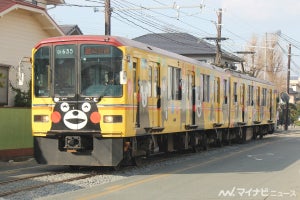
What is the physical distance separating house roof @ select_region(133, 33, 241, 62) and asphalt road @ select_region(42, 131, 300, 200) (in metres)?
45.3

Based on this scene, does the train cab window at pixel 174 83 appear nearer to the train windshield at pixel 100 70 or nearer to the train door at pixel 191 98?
the train door at pixel 191 98

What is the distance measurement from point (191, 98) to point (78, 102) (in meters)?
5.93

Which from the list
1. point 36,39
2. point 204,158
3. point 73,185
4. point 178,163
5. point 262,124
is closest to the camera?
point 73,185

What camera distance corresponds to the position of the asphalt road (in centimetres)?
1009

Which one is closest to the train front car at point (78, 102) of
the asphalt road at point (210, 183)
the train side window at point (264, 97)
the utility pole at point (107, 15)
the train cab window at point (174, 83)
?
the asphalt road at point (210, 183)

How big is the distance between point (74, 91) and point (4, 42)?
28.5 ft

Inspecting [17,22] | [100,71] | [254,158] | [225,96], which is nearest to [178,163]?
[254,158]

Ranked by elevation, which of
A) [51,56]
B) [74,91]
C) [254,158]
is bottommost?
[254,158]

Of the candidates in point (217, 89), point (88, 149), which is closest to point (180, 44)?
point (217, 89)

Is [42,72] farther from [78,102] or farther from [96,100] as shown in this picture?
[96,100]

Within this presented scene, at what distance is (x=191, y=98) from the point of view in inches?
707

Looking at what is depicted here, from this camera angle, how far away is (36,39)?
2280 cm

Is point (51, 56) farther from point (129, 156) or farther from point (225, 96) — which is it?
point (225, 96)

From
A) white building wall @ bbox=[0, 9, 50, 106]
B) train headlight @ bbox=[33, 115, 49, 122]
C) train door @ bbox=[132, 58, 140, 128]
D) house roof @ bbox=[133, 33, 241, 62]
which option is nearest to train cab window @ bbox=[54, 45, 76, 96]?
train headlight @ bbox=[33, 115, 49, 122]
